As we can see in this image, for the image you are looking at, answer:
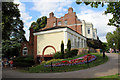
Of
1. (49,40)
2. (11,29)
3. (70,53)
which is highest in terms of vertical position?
(11,29)

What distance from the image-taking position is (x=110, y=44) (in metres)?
49.1

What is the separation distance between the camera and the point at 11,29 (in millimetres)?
19406

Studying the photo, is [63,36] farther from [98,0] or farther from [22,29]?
[22,29]

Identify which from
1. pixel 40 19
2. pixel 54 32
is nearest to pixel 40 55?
pixel 54 32

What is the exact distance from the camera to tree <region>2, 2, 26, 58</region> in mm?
15868

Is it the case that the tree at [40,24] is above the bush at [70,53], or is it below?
above

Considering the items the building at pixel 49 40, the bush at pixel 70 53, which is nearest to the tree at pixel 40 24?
the building at pixel 49 40

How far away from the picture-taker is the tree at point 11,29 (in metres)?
15.9

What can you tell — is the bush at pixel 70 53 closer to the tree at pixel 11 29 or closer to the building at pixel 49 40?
the building at pixel 49 40

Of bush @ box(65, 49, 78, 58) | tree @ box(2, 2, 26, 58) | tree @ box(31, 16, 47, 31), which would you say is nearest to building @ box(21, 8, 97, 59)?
bush @ box(65, 49, 78, 58)

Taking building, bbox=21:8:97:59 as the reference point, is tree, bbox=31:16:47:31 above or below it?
above

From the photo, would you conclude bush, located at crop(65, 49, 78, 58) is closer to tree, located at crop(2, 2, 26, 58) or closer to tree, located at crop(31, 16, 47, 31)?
tree, located at crop(2, 2, 26, 58)

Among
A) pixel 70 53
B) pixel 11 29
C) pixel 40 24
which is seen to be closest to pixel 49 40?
pixel 70 53

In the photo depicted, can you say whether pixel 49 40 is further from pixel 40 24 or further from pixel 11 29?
pixel 40 24
